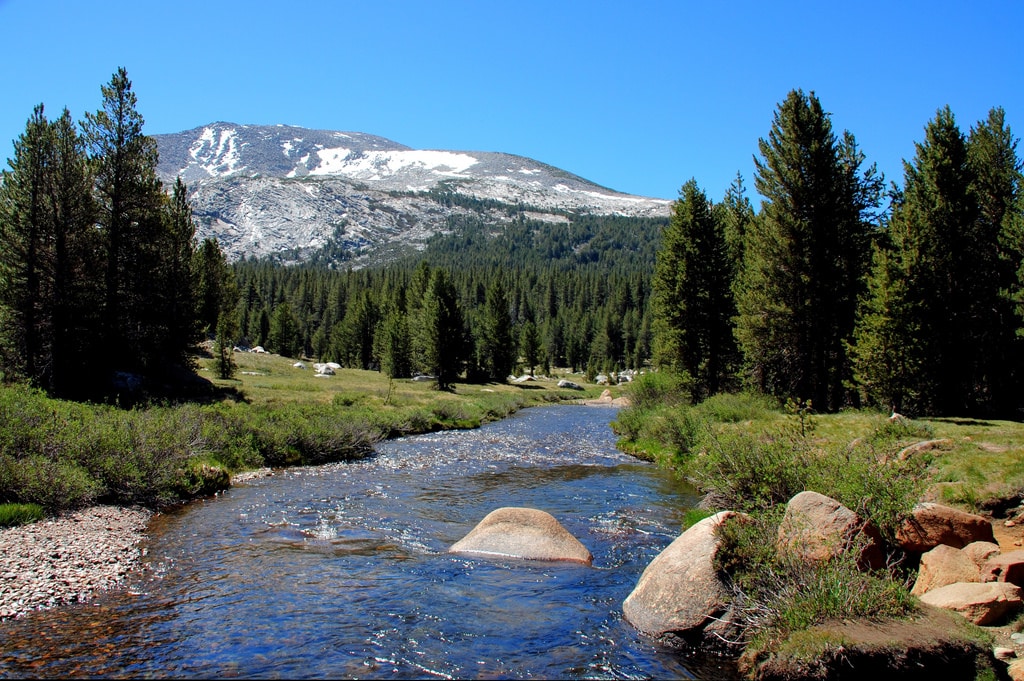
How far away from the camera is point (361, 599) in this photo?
35.4 ft

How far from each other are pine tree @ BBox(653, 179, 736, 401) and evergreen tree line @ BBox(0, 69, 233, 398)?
108 ft

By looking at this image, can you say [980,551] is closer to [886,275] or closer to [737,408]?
[737,408]

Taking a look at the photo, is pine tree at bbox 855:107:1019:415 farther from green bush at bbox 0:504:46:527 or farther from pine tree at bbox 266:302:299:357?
pine tree at bbox 266:302:299:357

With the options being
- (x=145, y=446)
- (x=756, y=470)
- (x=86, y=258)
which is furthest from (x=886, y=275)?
(x=86, y=258)

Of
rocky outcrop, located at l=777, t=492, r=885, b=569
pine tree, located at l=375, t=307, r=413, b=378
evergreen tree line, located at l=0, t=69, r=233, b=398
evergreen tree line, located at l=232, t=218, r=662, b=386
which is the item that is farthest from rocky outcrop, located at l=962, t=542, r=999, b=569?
pine tree, located at l=375, t=307, r=413, b=378

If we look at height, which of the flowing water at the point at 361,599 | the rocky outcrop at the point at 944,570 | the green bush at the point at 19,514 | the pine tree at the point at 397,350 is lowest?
the flowing water at the point at 361,599

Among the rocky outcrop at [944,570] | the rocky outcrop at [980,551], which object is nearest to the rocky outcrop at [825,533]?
the rocky outcrop at [944,570]

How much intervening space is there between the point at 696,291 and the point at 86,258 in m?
36.0

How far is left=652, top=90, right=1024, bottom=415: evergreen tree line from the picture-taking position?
1069 inches

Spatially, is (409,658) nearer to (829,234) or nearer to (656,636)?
(656,636)

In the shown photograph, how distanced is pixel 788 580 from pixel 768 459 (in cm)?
529

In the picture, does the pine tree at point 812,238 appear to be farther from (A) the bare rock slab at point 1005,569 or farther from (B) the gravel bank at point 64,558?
(B) the gravel bank at point 64,558

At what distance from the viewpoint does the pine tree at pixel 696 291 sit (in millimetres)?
39531

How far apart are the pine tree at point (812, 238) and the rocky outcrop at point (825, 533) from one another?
21826 mm
